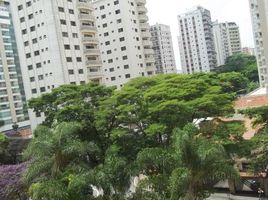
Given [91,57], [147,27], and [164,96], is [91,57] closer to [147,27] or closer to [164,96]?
[147,27]

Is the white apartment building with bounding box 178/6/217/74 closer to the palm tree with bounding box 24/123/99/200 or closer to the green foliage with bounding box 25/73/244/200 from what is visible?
the green foliage with bounding box 25/73/244/200

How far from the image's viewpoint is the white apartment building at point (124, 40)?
197 ft

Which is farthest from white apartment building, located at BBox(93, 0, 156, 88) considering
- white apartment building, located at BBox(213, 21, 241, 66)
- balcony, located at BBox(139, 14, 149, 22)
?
white apartment building, located at BBox(213, 21, 241, 66)

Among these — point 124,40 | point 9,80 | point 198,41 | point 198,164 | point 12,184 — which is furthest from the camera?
point 198,41

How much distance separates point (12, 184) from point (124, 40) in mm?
42077

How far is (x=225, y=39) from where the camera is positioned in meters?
114

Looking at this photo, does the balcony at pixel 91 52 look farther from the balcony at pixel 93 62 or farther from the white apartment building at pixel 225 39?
the white apartment building at pixel 225 39

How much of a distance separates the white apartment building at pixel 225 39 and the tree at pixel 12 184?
9648cm

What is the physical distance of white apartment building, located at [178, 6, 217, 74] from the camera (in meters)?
108

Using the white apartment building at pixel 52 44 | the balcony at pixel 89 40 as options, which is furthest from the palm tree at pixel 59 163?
the balcony at pixel 89 40

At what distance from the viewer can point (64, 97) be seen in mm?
26688

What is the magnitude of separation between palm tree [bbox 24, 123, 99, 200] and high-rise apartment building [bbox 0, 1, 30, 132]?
176ft

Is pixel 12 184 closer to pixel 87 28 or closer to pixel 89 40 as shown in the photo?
pixel 89 40

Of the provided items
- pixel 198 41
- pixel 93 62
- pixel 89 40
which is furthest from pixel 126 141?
pixel 198 41
